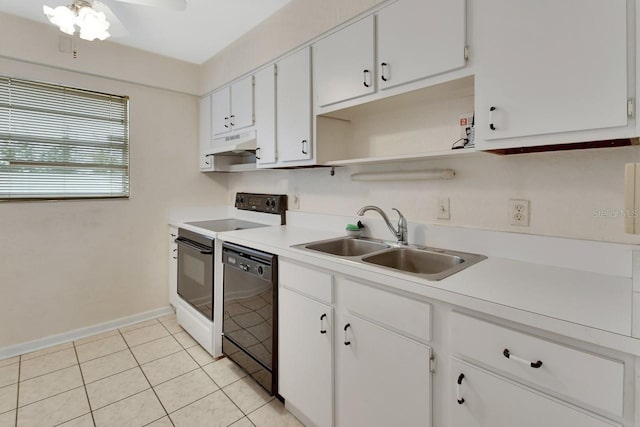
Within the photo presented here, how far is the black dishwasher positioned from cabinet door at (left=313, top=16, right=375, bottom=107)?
3.35 feet

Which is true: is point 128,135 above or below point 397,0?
below

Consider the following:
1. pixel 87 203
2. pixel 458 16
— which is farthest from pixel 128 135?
pixel 458 16

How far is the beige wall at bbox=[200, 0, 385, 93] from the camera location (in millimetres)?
1759

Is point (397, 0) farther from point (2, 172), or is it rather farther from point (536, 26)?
point (2, 172)

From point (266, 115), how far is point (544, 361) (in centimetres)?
213

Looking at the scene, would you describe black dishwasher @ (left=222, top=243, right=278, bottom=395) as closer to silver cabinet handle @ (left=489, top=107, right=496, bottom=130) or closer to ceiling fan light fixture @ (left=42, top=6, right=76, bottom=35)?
silver cabinet handle @ (left=489, top=107, right=496, bottom=130)

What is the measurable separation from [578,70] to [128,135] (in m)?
3.16

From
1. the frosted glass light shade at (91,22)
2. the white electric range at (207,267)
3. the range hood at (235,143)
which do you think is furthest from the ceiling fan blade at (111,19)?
the white electric range at (207,267)

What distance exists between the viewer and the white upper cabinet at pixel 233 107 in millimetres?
2502

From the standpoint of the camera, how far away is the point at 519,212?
4.60ft

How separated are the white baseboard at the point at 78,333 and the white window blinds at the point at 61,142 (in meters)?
1.13

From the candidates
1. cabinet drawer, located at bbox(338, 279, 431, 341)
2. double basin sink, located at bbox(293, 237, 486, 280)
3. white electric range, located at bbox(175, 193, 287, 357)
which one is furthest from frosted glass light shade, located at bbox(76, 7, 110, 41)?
cabinet drawer, located at bbox(338, 279, 431, 341)

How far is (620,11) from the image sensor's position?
0.94 meters

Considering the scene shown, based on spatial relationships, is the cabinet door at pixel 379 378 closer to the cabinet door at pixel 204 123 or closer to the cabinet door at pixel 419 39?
the cabinet door at pixel 419 39
